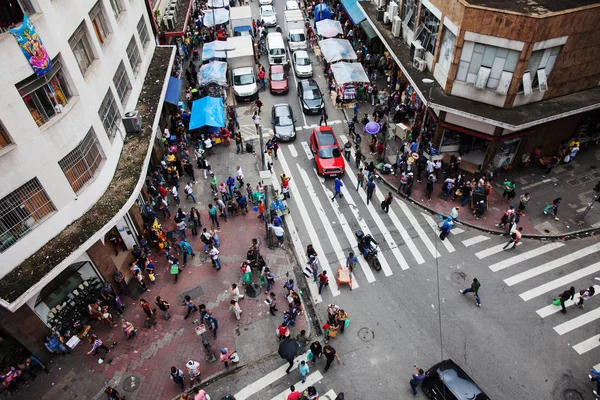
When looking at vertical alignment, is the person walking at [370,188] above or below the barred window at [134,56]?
below

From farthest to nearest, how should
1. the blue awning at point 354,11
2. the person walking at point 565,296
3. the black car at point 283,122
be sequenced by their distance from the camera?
the blue awning at point 354,11
the black car at point 283,122
the person walking at point 565,296

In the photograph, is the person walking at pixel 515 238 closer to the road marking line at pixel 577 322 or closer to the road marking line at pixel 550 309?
the road marking line at pixel 550 309

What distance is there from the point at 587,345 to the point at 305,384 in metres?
11.1

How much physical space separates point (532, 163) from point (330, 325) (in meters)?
16.5

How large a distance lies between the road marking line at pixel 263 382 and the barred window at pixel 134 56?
17.8m

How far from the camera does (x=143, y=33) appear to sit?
2519cm

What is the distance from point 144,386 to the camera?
14.6 metres

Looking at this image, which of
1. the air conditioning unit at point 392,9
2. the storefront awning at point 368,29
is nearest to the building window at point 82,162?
the air conditioning unit at point 392,9

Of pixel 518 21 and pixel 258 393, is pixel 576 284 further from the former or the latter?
pixel 258 393

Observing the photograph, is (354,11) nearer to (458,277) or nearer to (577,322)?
(458,277)

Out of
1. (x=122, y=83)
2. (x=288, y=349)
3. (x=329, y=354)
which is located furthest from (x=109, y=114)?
(x=329, y=354)

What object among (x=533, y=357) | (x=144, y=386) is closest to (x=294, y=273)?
(x=144, y=386)

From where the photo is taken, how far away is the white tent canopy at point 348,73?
28.9 metres

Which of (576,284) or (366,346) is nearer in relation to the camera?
(366,346)
